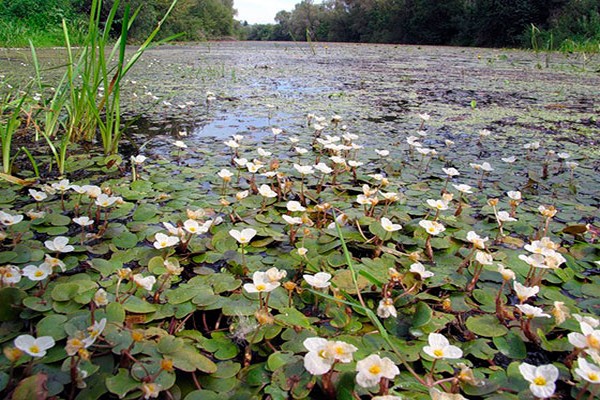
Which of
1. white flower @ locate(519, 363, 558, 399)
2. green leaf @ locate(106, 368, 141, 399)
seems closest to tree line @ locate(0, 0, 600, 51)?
green leaf @ locate(106, 368, 141, 399)

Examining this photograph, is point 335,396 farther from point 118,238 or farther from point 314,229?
point 118,238

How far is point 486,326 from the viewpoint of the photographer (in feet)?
2.39

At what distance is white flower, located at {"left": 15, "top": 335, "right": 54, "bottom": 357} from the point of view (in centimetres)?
54

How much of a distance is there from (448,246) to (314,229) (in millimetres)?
340

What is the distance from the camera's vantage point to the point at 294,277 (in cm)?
88

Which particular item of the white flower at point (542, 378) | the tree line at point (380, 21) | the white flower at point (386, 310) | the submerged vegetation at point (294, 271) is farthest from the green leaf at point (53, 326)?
the tree line at point (380, 21)

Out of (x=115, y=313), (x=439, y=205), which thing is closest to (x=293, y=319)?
(x=115, y=313)

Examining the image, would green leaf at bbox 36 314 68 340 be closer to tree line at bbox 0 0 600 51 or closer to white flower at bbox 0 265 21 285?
white flower at bbox 0 265 21 285

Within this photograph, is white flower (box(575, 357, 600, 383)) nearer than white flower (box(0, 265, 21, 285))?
Yes

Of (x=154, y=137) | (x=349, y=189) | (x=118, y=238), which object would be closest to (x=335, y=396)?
(x=118, y=238)

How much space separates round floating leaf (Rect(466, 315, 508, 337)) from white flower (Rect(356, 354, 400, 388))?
273 mm

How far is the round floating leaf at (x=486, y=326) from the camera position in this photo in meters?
0.71

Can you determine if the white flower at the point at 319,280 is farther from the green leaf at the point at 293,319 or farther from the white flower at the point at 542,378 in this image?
the white flower at the point at 542,378

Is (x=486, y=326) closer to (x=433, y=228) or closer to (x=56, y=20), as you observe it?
(x=433, y=228)
